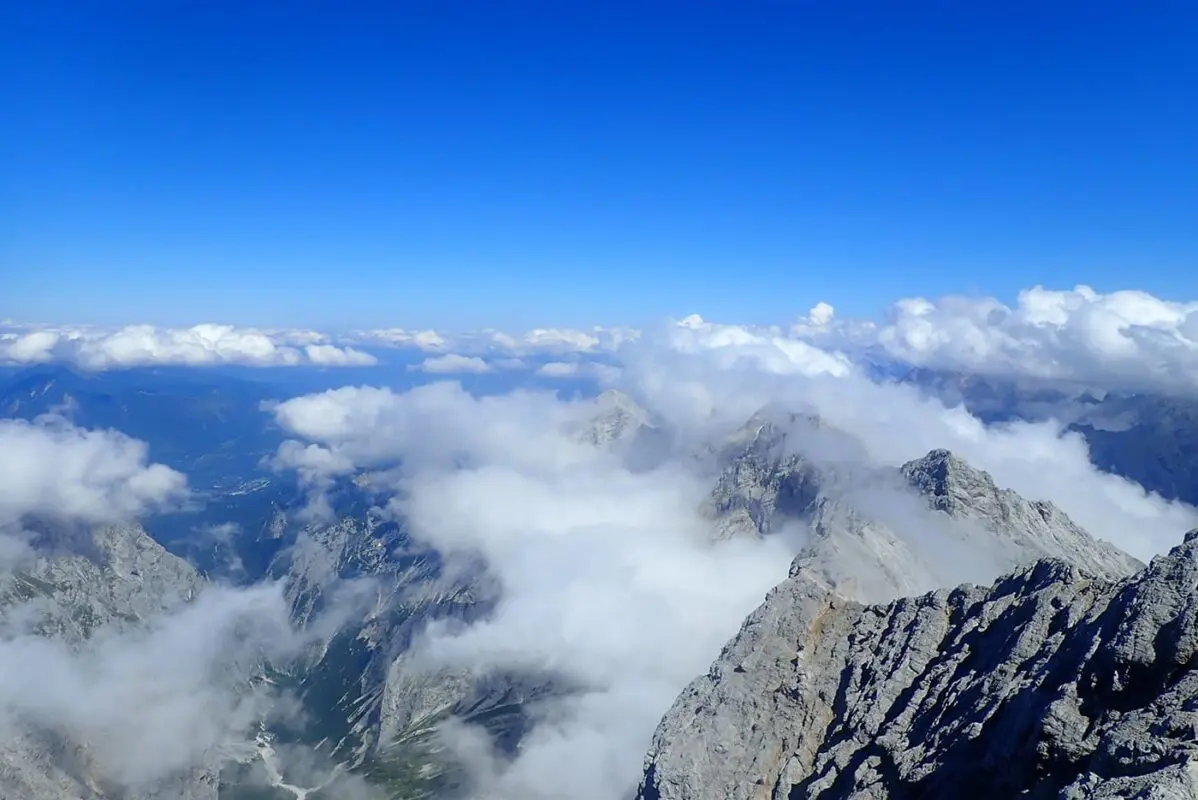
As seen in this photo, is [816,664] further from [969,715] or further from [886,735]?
[969,715]

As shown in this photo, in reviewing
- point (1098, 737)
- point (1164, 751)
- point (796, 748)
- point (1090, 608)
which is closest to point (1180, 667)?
point (1098, 737)

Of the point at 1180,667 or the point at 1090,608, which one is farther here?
the point at 1090,608

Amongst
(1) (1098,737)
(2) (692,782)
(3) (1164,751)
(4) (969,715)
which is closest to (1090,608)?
(4) (969,715)

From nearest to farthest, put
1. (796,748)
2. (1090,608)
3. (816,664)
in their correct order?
(1090,608) < (796,748) < (816,664)

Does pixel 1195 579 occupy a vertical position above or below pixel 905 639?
above

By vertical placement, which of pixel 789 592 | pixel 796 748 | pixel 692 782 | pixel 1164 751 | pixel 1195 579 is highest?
pixel 1195 579

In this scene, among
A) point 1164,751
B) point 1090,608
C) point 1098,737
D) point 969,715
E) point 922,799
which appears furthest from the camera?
point 1090,608

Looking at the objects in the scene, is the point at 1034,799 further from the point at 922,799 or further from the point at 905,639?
the point at 905,639
